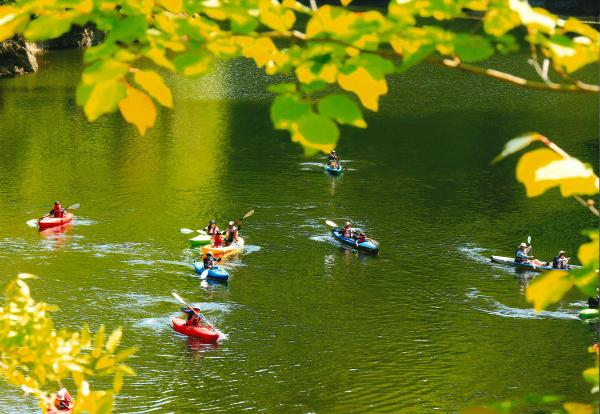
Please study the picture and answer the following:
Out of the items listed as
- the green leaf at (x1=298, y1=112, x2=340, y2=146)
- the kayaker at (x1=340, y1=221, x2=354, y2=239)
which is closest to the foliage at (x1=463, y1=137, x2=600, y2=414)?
the green leaf at (x1=298, y1=112, x2=340, y2=146)

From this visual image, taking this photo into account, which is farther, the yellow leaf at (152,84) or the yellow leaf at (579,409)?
the yellow leaf at (152,84)

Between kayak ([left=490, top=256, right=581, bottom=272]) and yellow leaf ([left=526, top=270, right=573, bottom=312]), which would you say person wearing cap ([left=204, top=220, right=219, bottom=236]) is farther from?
yellow leaf ([left=526, top=270, right=573, bottom=312])

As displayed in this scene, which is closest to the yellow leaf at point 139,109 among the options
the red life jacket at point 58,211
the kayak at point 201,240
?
the kayak at point 201,240

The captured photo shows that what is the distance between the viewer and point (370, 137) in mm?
66375

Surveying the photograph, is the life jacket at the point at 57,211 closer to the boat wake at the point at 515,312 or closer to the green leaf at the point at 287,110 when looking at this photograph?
the boat wake at the point at 515,312

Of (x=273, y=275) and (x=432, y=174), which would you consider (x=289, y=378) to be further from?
(x=432, y=174)

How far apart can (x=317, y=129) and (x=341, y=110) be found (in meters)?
0.10

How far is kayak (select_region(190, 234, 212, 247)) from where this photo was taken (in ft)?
143

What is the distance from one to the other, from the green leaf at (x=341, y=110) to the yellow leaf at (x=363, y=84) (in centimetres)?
36

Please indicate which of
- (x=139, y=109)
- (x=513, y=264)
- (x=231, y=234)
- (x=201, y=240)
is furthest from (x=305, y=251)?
(x=139, y=109)

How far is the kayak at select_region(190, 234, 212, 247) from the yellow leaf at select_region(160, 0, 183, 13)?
39.9 meters

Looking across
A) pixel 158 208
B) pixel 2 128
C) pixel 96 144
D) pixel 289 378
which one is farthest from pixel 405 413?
pixel 2 128

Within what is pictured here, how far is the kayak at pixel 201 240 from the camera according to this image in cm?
4353

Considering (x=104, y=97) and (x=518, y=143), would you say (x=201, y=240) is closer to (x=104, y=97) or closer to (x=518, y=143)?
(x=104, y=97)
